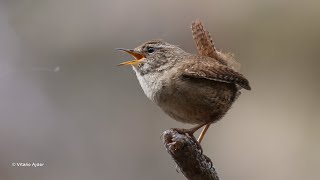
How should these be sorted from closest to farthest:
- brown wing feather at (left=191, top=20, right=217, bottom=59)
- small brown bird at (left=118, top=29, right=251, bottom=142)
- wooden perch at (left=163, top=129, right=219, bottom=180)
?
wooden perch at (left=163, top=129, right=219, bottom=180) → small brown bird at (left=118, top=29, right=251, bottom=142) → brown wing feather at (left=191, top=20, right=217, bottom=59)

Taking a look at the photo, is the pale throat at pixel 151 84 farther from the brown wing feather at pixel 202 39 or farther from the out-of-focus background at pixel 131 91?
the out-of-focus background at pixel 131 91

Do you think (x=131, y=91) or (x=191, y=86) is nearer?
(x=191, y=86)

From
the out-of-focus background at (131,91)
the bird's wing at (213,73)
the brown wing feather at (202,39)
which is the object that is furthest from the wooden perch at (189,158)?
the out-of-focus background at (131,91)

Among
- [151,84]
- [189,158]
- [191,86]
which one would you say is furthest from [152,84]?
[189,158]

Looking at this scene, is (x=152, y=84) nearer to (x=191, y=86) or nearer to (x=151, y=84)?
(x=151, y=84)

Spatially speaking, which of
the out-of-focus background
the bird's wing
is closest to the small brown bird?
the bird's wing

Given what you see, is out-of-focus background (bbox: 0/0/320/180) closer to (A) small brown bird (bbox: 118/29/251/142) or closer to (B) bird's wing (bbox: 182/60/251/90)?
(A) small brown bird (bbox: 118/29/251/142)

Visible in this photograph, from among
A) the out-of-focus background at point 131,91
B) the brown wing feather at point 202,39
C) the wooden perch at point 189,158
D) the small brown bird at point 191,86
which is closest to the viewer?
the wooden perch at point 189,158
